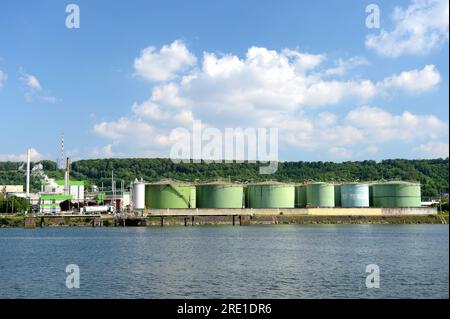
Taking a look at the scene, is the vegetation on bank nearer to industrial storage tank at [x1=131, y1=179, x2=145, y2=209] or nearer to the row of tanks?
industrial storage tank at [x1=131, y1=179, x2=145, y2=209]

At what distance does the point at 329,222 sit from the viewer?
106 m

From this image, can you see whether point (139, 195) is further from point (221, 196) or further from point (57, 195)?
point (57, 195)

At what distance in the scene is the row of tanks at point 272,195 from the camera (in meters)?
106

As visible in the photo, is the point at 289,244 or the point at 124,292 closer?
the point at 124,292

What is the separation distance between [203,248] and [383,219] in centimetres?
6718

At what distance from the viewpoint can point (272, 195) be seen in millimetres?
107938

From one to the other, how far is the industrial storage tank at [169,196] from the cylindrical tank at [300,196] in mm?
23644

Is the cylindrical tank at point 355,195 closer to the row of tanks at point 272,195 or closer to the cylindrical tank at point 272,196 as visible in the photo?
the row of tanks at point 272,195
